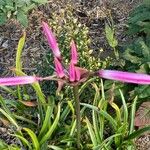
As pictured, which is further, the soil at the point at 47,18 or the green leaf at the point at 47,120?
the soil at the point at 47,18

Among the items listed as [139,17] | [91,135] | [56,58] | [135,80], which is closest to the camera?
[135,80]

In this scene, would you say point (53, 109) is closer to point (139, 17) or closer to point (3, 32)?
point (139, 17)

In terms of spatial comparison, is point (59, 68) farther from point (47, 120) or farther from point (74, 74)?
point (47, 120)

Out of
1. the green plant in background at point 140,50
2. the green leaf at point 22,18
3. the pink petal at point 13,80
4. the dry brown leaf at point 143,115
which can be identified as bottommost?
the dry brown leaf at point 143,115

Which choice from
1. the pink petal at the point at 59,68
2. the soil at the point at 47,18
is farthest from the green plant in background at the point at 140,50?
the pink petal at the point at 59,68

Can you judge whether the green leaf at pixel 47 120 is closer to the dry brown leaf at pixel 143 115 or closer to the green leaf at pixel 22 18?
the dry brown leaf at pixel 143 115

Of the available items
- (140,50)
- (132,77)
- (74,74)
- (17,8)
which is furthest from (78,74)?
(17,8)

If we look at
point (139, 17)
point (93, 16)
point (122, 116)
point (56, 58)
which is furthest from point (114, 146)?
point (93, 16)
